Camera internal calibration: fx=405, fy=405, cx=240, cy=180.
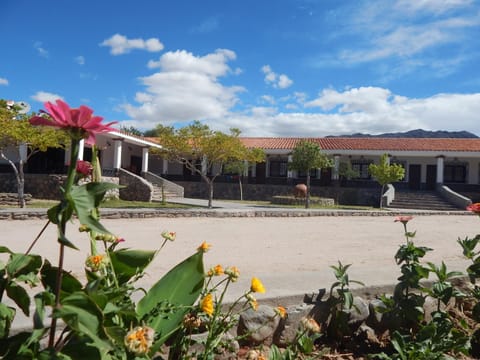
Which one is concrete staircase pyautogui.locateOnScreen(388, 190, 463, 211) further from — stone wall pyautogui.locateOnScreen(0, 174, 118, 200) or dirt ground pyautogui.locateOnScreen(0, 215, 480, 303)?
stone wall pyautogui.locateOnScreen(0, 174, 118, 200)

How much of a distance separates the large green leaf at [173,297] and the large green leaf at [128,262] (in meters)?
0.10

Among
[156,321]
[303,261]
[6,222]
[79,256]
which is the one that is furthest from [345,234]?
[156,321]

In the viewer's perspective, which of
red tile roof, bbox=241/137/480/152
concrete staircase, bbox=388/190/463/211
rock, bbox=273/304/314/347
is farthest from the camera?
red tile roof, bbox=241/137/480/152

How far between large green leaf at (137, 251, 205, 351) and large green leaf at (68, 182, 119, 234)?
1.67ft

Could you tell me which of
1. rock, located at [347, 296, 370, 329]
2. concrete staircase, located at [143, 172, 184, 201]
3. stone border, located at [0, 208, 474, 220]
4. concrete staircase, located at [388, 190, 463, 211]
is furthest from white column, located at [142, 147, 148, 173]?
rock, located at [347, 296, 370, 329]

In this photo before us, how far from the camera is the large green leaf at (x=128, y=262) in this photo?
1.55 metres

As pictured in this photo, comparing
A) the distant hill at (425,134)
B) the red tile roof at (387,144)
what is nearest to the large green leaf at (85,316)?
the red tile roof at (387,144)

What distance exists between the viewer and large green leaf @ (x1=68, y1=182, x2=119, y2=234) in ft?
3.26

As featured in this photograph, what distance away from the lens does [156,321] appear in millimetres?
1392

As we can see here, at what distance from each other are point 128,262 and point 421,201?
83.1 feet

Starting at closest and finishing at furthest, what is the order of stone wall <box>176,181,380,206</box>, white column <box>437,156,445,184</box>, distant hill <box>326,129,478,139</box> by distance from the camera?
white column <box>437,156,445,184</box> < stone wall <box>176,181,380,206</box> < distant hill <box>326,129,478,139</box>

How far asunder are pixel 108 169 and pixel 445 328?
23.4 m

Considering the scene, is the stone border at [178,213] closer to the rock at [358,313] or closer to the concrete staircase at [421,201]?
the concrete staircase at [421,201]

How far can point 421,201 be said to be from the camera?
2420 centimetres
